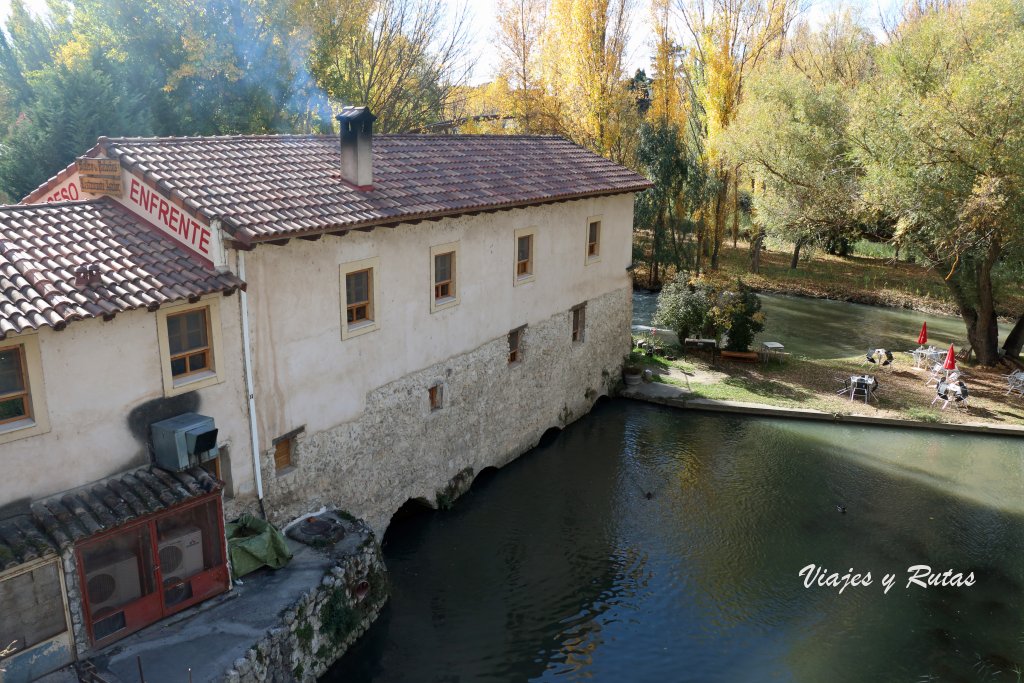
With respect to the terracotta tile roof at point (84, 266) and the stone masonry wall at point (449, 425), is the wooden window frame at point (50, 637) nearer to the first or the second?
the terracotta tile roof at point (84, 266)

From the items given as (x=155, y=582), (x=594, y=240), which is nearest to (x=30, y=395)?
(x=155, y=582)

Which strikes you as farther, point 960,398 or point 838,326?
point 838,326

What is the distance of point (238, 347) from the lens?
11.8 metres

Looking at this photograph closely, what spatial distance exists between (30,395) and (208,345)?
8.25 feet

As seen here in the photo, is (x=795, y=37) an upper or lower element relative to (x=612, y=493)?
upper

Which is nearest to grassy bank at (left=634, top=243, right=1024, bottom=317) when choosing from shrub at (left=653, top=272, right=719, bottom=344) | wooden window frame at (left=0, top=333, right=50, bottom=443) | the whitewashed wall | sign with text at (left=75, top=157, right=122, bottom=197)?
shrub at (left=653, top=272, right=719, bottom=344)

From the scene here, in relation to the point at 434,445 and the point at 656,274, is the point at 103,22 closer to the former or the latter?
the point at 434,445

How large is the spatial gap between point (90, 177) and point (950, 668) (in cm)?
1547

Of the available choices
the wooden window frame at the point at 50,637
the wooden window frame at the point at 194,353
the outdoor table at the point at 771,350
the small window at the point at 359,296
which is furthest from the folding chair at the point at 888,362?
the wooden window frame at the point at 50,637

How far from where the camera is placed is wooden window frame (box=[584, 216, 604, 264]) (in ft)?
70.3

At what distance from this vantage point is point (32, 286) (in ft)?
31.4

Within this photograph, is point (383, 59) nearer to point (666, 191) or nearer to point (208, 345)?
point (666, 191)

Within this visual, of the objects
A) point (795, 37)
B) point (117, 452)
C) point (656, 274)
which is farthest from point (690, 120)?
point (117, 452)

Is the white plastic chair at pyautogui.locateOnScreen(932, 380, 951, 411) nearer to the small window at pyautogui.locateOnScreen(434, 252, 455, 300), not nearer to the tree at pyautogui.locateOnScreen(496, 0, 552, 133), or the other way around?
the small window at pyautogui.locateOnScreen(434, 252, 455, 300)
